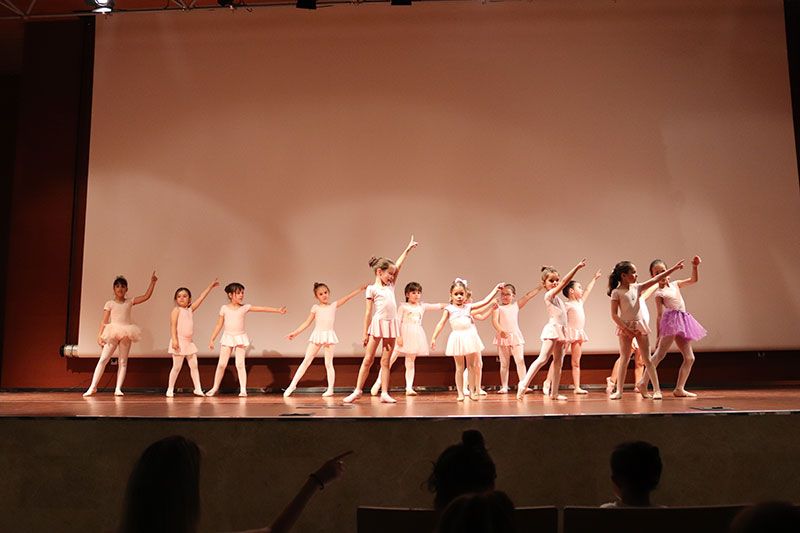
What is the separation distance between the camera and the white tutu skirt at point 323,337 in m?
8.48

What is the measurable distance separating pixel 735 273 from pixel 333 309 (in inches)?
200

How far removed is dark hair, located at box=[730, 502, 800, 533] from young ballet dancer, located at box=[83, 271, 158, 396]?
8101 mm

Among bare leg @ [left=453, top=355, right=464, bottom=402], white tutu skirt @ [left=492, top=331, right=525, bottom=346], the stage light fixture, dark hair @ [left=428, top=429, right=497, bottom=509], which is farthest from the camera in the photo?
the stage light fixture

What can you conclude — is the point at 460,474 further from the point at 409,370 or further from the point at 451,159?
the point at 451,159

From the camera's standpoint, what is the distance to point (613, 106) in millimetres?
9469

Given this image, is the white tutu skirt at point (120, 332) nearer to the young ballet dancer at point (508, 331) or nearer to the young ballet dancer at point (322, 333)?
the young ballet dancer at point (322, 333)

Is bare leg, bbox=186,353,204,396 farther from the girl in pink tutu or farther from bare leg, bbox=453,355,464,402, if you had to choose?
the girl in pink tutu

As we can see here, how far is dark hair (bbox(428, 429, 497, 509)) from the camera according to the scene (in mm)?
2199

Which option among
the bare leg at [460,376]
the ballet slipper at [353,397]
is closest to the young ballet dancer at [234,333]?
the ballet slipper at [353,397]

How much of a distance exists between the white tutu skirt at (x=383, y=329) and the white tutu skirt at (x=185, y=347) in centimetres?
247

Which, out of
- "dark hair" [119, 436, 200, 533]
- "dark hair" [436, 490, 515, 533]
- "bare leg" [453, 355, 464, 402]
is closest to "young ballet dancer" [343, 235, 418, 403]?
"bare leg" [453, 355, 464, 402]

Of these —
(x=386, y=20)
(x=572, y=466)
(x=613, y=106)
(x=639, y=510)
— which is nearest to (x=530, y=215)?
(x=613, y=106)

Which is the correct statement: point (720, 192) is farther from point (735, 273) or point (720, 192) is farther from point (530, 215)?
point (530, 215)

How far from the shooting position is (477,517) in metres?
1.50
